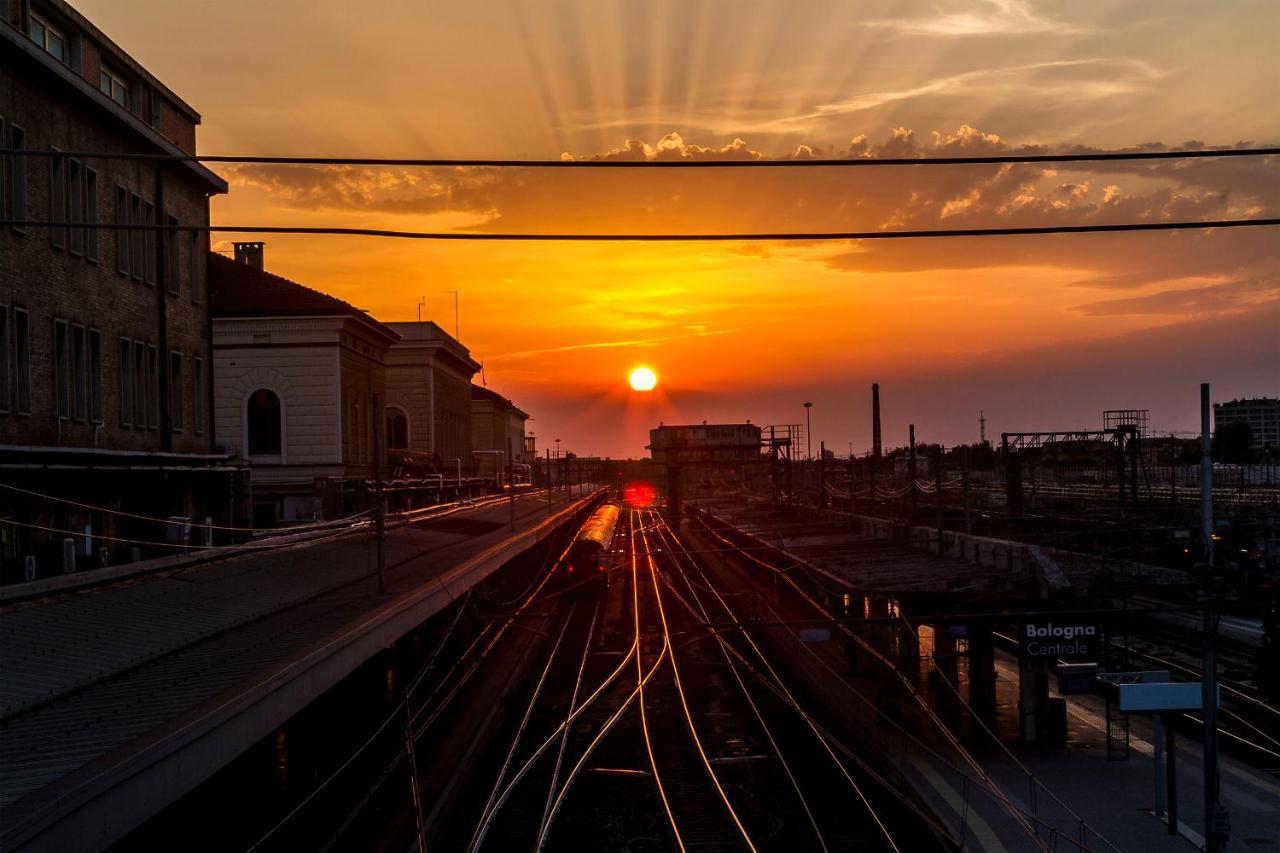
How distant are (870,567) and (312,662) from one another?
18437 mm

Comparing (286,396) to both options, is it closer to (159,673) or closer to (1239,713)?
(1239,713)

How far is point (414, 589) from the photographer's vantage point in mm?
18922

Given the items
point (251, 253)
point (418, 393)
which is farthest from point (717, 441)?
point (251, 253)

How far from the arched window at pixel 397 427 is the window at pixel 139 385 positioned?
3679 cm

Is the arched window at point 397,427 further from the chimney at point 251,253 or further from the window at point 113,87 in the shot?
the window at point 113,87

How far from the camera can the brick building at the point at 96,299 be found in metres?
20.5

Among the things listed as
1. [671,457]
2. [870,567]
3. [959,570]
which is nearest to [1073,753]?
[959,570]

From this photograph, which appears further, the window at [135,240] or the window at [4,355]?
the window at [135,240]

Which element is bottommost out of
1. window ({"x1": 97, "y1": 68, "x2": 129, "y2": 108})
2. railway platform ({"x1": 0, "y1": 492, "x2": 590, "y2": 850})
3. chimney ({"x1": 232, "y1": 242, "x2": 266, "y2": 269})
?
railway platform ({"x1": 0, "y1": 492, "x2": 590, "y2": 850})

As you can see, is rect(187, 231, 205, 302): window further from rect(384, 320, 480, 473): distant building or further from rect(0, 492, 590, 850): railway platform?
rect(384, 320, 480, 473): distant building

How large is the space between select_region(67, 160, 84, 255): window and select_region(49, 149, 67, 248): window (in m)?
0.24

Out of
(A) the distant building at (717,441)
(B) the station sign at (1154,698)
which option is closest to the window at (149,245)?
(B) the station sign at (1154,698)

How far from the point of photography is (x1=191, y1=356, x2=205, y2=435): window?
3020cm

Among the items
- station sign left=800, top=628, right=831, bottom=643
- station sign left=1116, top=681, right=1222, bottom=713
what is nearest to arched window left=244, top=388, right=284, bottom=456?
station sign left=800, top=628, right=831, bottom=643
